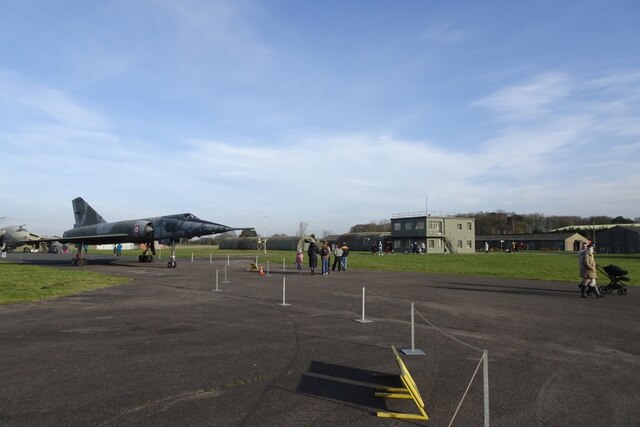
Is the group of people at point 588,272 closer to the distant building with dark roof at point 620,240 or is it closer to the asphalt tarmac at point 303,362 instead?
the asphalt tarmac at point 303,362

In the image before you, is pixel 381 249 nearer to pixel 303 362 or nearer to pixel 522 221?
pixel 303 362

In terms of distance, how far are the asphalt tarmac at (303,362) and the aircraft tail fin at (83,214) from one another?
87.6 ft

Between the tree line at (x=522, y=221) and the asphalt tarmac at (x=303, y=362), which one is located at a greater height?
the tree line at (x=522, y=221)

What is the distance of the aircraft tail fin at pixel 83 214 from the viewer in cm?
3906

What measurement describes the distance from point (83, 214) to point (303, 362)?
37.9 metres

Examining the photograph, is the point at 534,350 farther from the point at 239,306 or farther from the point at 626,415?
the point at 239,306

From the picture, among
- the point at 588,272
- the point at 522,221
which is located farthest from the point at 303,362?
the point at 522,221

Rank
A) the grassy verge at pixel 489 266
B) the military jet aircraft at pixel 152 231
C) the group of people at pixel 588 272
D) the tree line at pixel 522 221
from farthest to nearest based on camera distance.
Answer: the tree line at pixel 522 221 → the military jet aircraft at pixel 152 231 → the grassy verge at pixel 489 266 → the group of people at pixel 588 272

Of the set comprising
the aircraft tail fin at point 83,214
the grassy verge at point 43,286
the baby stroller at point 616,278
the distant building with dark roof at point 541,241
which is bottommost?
the grassy verge at point 43,286

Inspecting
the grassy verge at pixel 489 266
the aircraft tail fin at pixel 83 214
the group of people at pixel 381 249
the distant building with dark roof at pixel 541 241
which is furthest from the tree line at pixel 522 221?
the aircraft tail fin at pixel 83 214

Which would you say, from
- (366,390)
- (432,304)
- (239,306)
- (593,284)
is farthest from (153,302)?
(593,284)

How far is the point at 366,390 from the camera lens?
241 inches

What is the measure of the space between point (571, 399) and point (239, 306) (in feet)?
31.7

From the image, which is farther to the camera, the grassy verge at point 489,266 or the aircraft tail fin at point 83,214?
the aircraft tail fin at point 83,214
